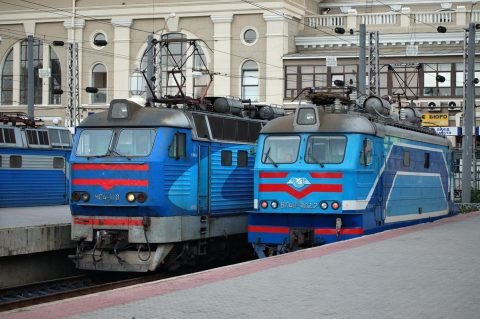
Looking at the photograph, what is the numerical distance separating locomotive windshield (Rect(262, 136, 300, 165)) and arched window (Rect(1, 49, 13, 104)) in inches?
1961

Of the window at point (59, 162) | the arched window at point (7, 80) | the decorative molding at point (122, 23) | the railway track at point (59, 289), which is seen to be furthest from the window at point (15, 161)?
the arched window at point (7, 80)

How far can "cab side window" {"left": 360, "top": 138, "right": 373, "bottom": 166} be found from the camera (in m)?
19.5

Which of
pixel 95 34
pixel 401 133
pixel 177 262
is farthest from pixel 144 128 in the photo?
pixel 95 34

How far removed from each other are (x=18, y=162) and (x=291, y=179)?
41.3ft

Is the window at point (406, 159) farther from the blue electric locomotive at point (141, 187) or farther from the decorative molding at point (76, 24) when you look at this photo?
the decorative molding at point (76, 24)

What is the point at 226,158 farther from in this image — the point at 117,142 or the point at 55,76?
the point at 55,76

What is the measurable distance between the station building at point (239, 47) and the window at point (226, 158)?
1432 inches

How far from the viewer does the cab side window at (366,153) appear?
19500 mm

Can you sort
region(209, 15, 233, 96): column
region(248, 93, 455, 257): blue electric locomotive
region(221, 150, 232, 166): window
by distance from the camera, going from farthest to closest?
1. region(209, 15, 233, 96): column
2. region(221, 150, 232, 166): window
3. region(248, 93, 455, 257): blue electric locomotive

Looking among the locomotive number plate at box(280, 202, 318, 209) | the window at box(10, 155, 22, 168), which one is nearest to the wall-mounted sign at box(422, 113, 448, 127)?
the window at box(10, 155, 22, 168)

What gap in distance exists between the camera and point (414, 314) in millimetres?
10766

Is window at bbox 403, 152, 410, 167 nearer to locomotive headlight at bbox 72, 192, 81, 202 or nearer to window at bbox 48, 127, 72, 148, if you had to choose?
locomotive headlight at bbox 72, 192, 81, 202

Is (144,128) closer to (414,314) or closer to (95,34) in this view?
(414,314)

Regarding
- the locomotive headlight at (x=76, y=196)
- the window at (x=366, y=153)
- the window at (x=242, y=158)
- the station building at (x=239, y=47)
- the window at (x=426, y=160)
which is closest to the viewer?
the locomotive headlight at (x=76, y=196)
